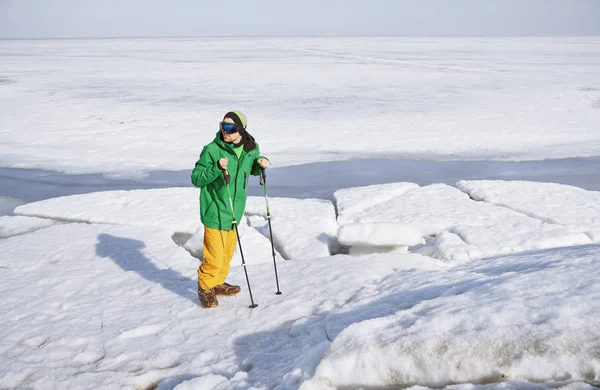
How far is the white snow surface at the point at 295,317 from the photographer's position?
77.0 inches

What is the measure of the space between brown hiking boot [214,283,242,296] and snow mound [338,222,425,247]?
1.26 m

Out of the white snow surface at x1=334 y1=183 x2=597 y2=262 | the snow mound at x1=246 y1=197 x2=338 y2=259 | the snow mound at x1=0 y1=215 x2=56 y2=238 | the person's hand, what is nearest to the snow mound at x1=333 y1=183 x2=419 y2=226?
the white snow surface at x1=334 y1=183 x2=597 y2=262

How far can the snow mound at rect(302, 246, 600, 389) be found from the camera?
6.07 ft

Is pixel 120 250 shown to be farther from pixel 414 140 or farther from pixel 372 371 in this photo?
pixel 414 140

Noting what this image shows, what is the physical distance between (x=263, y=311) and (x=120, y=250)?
215 cm

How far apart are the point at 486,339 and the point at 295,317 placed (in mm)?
1452

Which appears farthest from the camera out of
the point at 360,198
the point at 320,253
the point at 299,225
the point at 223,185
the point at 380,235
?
the point at 360,198

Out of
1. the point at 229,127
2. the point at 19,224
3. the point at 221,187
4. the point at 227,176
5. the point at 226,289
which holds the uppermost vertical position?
the point at 229,127

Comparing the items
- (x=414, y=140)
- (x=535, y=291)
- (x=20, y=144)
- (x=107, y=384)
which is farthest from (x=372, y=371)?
(x=20, y=144)

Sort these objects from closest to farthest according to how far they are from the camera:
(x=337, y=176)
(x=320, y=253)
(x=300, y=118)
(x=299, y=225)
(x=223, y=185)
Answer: (x=223, y=185) < (x=320, y=253) < (x=299, y=225) < (x=337, y=176) < (x=300, y=118)

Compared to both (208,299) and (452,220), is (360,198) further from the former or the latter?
(208,299)

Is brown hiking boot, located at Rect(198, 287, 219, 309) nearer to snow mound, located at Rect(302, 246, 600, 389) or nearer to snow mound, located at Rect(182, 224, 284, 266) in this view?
snow mound, located at Rect(182, 224, 284, 266)

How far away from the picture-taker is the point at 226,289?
368 cm

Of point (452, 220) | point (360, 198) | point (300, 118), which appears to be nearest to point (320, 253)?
point (452, 220)
